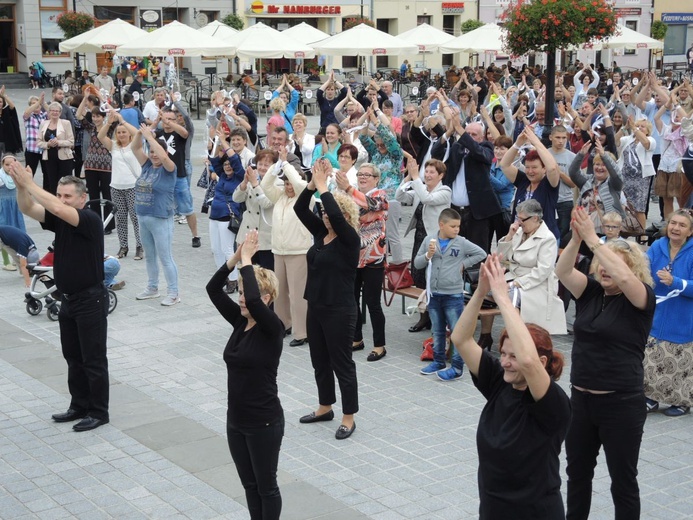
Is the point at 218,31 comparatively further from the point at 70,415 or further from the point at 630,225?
the point at 70,415

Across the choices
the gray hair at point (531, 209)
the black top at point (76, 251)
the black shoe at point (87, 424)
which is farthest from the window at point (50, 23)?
the gray hair at point (531, 209)

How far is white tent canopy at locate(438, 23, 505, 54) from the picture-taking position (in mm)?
Answer: 27609

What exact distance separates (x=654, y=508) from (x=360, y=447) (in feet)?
7.20

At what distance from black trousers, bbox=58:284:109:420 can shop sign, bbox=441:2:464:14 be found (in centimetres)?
4745

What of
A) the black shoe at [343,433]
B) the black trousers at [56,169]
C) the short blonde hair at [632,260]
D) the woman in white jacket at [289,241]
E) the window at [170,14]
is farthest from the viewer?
the window at [170,14]

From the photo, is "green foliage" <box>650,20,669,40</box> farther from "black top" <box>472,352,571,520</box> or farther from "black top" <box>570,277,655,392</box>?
"black top" <box>472,352,571,520</box>

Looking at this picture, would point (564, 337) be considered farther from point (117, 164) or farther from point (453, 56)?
point (453, 56)

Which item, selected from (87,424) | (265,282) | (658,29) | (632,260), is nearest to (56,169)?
(87,424)

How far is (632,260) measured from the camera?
19.2 ft

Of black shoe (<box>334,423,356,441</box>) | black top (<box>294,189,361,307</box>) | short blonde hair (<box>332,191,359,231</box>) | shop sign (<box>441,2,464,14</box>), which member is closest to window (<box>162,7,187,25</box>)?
shop sign (<box>441,2,464,14</box>)

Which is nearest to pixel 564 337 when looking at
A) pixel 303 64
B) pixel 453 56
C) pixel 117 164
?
pixel 117 164

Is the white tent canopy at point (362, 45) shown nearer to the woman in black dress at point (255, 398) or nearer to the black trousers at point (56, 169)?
the black trousers at point (56, 169)

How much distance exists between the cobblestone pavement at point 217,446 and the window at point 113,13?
40228mm

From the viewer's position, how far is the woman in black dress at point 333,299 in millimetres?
7523
